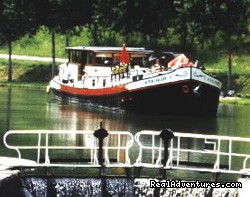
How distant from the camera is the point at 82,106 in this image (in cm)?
7356

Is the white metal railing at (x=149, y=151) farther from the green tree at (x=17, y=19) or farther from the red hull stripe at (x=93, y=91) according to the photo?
the green tree at (x=17, y=19)

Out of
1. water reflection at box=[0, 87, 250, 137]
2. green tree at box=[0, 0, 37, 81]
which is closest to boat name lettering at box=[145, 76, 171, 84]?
water reflection at box=[0, 87, 250, 137]

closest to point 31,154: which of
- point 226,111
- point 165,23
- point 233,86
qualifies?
point 226,111

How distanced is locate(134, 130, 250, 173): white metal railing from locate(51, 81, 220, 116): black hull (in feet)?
55.2

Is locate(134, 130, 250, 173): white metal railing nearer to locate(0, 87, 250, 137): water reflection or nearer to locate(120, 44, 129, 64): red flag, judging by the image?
locate(0, 87, 250, 137): water reflection

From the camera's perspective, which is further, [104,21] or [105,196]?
[104,21]

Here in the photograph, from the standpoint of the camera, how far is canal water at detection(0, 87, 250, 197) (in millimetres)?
53181

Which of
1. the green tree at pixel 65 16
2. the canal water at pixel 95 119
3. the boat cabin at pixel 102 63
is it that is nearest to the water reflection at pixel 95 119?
the canal water at pixel 95 119

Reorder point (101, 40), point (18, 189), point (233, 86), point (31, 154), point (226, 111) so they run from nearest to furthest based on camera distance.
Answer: point (18, 189)
point (31, 154)
point (226, 111)
point (233, 86)
point (101, 40)

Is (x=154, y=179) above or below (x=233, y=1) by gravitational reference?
below

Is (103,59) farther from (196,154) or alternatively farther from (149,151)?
(196,154)

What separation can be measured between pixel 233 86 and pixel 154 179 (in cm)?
5222

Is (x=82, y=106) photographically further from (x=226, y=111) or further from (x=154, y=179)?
(x=154, y=179)

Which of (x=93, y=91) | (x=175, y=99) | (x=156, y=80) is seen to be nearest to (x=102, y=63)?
(x=93, y=91)
